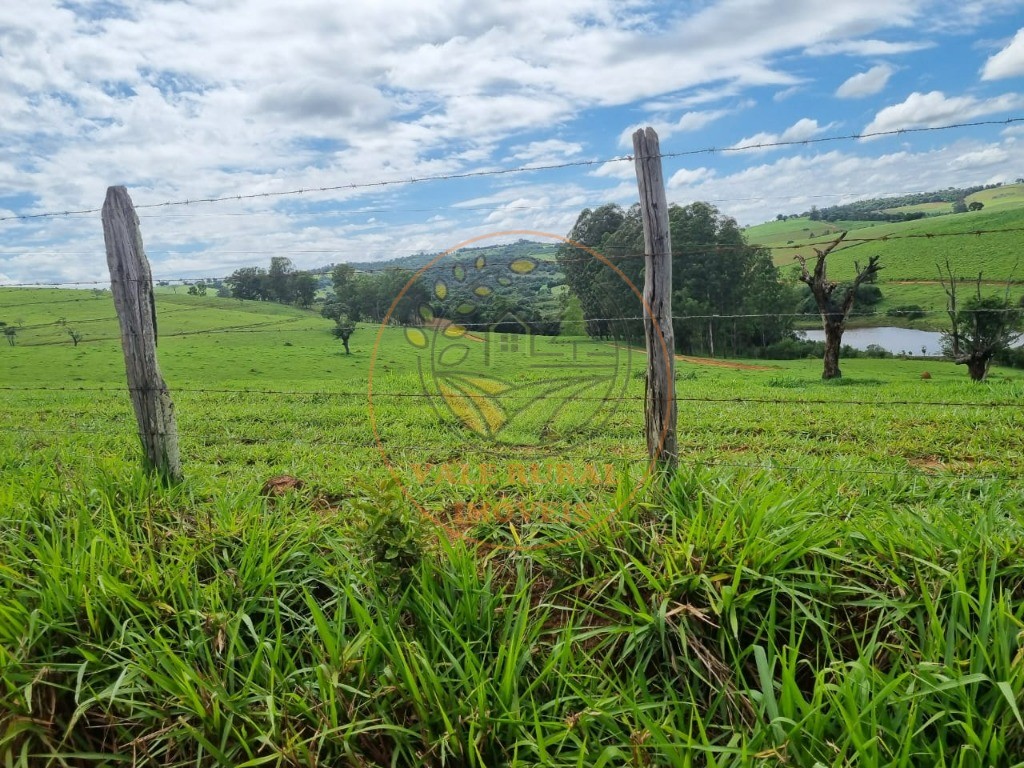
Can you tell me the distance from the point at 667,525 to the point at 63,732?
3.08 m

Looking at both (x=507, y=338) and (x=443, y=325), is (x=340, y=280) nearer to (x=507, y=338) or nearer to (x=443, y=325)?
(x=443, y=325)

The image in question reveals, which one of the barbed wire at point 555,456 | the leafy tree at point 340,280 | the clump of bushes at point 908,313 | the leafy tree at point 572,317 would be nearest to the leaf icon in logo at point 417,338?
the leafy tree at point 572,317

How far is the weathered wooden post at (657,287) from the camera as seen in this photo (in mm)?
3684

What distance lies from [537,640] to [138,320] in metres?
3.55

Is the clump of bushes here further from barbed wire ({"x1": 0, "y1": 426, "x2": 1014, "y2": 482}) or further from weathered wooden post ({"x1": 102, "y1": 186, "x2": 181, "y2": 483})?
weathered wooden post ({"x1": 102, "y1": 186, "x2": 181, "y2": 483})

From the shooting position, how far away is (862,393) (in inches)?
529

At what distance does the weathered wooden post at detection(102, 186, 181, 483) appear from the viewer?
14.4 feet

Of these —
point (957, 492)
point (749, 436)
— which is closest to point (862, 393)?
point (749, 436)

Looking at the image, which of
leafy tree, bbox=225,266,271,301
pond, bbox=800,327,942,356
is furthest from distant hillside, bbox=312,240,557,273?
Result: pond, bbox=800,327,942,356

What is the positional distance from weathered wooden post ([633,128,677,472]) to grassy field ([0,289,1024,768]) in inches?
16.8

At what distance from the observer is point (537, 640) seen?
119 inches

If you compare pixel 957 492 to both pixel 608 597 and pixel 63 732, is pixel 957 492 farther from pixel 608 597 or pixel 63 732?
pixel 63 732

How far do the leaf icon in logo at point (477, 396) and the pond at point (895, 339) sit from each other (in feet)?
88.0

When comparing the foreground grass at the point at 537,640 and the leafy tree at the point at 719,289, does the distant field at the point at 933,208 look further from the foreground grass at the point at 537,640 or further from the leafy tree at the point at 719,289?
the foreground grass at the point at 537,640
